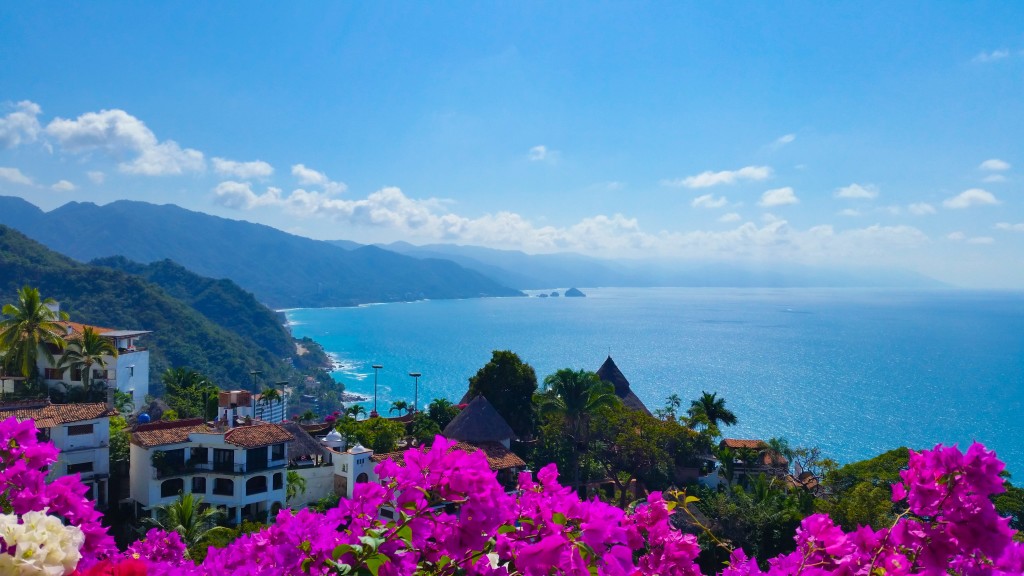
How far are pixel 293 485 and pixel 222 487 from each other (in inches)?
91.5

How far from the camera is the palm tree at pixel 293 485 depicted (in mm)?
21275

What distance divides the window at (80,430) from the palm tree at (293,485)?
617 centimetres

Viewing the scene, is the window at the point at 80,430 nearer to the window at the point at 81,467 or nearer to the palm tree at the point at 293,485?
the window at the point at 81,467

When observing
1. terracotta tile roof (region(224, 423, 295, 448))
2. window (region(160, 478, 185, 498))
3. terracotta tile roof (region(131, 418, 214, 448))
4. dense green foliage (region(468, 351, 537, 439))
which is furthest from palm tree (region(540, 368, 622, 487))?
window (region(160, 478, 185, 498))

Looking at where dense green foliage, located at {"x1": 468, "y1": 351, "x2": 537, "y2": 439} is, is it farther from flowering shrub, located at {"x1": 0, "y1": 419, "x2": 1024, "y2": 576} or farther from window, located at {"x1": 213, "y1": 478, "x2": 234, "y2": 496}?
flowering shrub, located at {"x1": 0, "y1": 419, "x2": 1024, "y2": 576}

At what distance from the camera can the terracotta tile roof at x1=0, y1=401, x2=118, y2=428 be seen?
19.1 meters

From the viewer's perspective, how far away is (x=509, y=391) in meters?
28.5

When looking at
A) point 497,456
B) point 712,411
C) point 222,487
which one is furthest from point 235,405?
point 712,411

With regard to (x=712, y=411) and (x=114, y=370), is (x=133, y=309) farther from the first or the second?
(x=712, y=411)

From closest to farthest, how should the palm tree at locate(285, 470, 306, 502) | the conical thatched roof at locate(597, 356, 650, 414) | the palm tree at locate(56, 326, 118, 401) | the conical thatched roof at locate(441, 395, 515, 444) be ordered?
the palm tree at locate(285, 470, 306, 502) → the conical thatched roof at locate(441, 395, 515, 444) → the palm tree at locate(56, 326, 118, 401) → the conical thatched roof at locate(597, 356, 650, 414)

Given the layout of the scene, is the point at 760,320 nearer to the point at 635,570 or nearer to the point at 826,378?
the point at 826,378

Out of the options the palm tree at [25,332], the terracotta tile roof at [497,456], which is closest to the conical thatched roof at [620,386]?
the terracotta tile roof at [497,456]

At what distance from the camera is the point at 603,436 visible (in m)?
25.3

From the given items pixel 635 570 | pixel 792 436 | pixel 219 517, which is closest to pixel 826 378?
pixel 792 436
